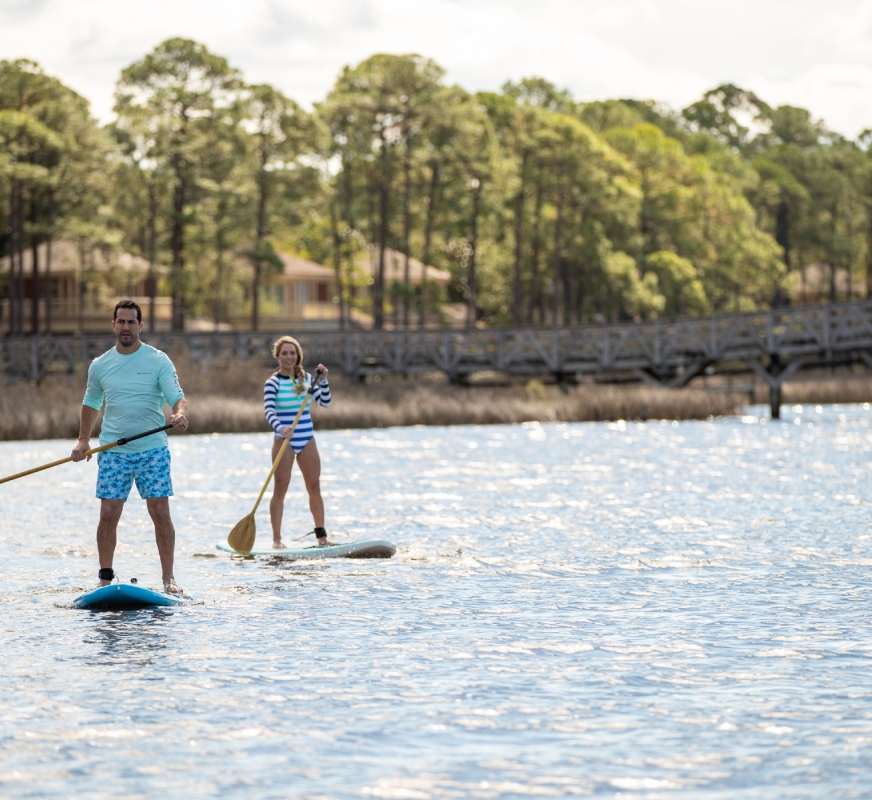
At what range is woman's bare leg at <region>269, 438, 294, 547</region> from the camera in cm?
1269

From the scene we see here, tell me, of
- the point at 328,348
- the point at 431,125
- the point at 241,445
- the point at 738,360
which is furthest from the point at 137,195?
the point at 241,445

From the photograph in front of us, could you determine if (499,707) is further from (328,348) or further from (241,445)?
(328,348)

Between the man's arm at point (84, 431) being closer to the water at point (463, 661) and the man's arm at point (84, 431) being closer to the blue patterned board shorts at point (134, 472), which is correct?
the blue patterned board shorts at point (134, 472)

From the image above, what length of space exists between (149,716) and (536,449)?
77.2 ft

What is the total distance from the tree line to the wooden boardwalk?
7.69 meters

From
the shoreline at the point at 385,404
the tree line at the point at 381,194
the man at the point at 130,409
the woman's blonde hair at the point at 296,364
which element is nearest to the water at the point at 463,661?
the man at the point at 130,409

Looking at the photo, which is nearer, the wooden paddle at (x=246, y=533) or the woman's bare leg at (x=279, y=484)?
the wooden paddle at (x=246, y=533)

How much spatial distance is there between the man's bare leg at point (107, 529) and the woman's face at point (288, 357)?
2.75 metres

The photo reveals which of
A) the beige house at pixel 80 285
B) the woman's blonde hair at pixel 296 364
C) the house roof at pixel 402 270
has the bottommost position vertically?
the woman's blonde hair at pixel 296 364

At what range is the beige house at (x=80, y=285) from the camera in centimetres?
5706

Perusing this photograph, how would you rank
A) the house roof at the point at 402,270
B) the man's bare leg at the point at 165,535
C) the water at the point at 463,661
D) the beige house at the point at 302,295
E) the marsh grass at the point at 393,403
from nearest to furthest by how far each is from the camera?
the water at the point at 463,661
the man's bare leg at the point at 165,535
the marsh grass at the point at 393,403
the house roof at the point at 402,270
the beige house at the point at 302,295

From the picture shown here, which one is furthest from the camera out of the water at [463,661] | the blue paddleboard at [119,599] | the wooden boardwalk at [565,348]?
the wooden boardwalk at [565,348]

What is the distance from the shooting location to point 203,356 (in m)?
43.5

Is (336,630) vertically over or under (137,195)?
under
